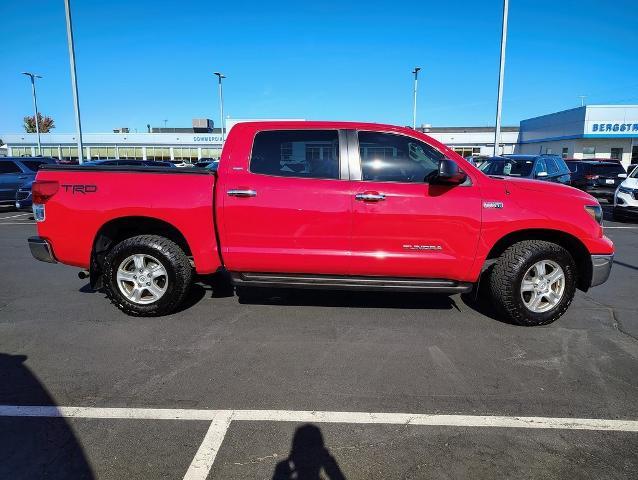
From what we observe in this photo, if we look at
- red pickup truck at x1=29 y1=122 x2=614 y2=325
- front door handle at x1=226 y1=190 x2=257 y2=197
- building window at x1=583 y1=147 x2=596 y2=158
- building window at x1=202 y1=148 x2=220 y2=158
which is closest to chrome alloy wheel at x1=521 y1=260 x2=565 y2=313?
red pickup truck at x1=29 y1=122 x2=614 y2=325

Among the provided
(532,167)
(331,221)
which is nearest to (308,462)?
(331,221)

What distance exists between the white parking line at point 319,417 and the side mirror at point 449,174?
2.10 metres

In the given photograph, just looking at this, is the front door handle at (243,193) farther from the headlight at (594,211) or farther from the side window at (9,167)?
the side window at (9,167)

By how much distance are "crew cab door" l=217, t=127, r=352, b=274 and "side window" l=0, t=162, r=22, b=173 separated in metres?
13.8

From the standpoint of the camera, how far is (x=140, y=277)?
473cm

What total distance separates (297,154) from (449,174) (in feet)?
4.99

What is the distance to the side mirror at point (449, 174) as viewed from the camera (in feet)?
13.2

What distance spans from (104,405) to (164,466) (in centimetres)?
87

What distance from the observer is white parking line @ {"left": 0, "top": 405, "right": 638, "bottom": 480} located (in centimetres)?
286

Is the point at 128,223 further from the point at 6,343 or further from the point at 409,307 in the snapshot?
the point at 409,307

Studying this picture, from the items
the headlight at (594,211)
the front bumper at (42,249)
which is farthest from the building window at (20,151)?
the headlight at (594,211)

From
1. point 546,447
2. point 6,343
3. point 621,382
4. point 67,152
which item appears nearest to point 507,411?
point 546,447

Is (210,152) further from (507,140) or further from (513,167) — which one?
(513,167)

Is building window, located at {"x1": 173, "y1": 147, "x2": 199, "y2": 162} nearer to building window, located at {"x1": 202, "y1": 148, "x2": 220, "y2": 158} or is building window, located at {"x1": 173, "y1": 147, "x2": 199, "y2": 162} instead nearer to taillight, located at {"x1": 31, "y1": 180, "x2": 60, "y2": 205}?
building window, located at {"x1": 202, "y1": 148, "x2": 220, "y2": 158}
